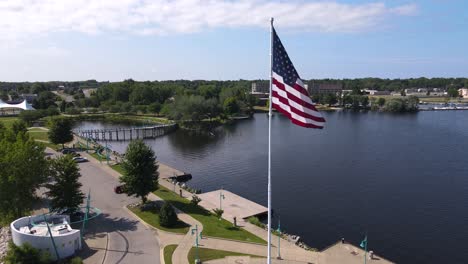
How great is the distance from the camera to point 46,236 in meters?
29.1

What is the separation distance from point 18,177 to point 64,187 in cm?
410

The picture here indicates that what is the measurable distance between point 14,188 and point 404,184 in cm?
5293

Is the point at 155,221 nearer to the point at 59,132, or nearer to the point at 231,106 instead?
the point at 59,132

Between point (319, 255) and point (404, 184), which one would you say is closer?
point (319, 255)

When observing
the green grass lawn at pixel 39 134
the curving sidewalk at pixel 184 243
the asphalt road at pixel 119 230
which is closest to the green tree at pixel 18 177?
the asphalt road at pixel 119 230

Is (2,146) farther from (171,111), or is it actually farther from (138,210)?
(171,111)

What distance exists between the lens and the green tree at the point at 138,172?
4112cm

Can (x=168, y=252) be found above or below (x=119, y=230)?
below

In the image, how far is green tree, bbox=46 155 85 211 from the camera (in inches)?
1451

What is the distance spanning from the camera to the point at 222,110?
152 m

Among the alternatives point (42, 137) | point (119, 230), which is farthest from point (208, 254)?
point (42, 137)

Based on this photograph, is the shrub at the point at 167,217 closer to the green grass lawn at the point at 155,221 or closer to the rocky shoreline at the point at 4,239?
the green grass lawn at the point at 155,221

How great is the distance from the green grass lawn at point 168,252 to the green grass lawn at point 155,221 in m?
3.33

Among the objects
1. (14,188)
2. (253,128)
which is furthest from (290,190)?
(253,128)
